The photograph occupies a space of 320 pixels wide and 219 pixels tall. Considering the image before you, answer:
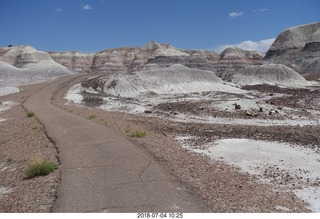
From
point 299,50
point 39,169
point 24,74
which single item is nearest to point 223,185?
point 39,169

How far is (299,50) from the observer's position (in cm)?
13662

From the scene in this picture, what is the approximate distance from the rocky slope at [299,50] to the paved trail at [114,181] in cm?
9476

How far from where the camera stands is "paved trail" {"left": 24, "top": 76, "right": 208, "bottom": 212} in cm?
920

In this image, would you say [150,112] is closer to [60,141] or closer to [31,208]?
[60,141]

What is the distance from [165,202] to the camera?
368 inches

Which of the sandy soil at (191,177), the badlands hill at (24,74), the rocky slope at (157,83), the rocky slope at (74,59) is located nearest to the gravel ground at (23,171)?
the sandy soil at (191,177)

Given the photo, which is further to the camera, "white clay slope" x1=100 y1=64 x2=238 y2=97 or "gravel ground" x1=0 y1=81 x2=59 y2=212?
"white clay slope" x1=100 y1=64 x2=238 y2=97

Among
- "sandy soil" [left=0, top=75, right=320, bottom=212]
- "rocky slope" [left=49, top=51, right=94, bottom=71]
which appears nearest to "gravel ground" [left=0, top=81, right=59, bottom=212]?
"sandy soil" [left=0, top=75, right=320, bottom=212]

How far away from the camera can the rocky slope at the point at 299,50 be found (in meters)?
120

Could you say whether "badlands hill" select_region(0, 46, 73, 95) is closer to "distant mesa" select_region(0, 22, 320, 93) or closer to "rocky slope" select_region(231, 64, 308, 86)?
"distant mesa" select_region(0, 22, 320, 93)

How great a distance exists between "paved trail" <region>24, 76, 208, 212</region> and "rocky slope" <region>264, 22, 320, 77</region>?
94.8 meters

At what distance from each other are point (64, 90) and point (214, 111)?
2766cm

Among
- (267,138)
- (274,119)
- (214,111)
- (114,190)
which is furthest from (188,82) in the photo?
(114,190)

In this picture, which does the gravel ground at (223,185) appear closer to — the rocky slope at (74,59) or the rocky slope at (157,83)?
the rocky slope at (157,83)
